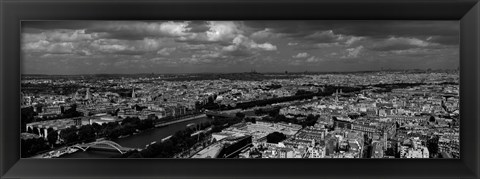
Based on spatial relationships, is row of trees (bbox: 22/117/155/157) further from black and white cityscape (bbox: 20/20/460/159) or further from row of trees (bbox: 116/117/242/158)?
row of trees (bbox: 116/117/242/158)

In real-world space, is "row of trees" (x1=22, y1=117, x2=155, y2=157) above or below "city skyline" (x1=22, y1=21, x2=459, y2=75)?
below

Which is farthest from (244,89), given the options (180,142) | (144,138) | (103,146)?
(103,146)

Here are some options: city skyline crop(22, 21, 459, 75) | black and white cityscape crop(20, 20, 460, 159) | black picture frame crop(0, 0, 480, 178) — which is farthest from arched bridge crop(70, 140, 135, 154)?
city skyline crop(22, 21, 459, 75)

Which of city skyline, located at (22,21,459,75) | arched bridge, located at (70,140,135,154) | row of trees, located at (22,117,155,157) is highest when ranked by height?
city skyline, located at (22,21,459,75)

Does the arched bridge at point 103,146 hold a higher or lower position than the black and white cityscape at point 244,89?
lower
